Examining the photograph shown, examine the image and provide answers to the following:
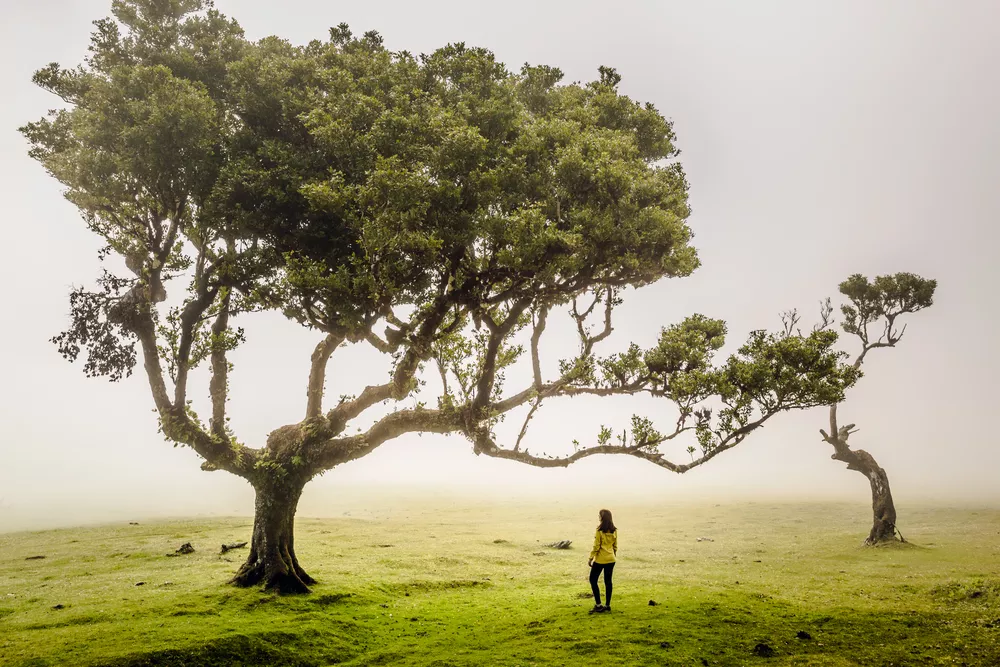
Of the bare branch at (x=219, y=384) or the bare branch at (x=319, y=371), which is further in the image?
the bare branch at (x=319, y=371)

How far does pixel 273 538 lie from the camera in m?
25.5

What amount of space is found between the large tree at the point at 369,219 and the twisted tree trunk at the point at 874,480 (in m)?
24.1

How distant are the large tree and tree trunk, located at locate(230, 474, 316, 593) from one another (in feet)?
0.29

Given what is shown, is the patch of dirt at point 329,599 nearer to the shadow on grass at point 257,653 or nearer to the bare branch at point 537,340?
the shadow on grass at point 257,653

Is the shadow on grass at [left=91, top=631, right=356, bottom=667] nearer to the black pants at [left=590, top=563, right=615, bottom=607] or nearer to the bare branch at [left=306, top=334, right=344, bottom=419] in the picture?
the black pants at [left=590, top=563, right=615, bottom=607]

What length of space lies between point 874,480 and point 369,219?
40851 mm

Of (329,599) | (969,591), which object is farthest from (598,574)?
(969,591)

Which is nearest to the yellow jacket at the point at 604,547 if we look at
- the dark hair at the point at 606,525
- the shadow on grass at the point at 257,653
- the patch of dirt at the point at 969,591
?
the dark hair at the point at 606,525

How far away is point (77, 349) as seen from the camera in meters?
23.5

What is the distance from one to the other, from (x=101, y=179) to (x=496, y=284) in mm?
16418

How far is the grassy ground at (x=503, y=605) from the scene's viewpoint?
1753 cm

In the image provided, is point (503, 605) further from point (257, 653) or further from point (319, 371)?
point (319, 371)

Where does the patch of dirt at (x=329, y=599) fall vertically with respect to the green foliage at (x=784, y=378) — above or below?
below

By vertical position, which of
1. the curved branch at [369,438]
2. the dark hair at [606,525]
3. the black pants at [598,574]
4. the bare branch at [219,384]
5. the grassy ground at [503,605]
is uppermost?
the bare branch at [219,384]
